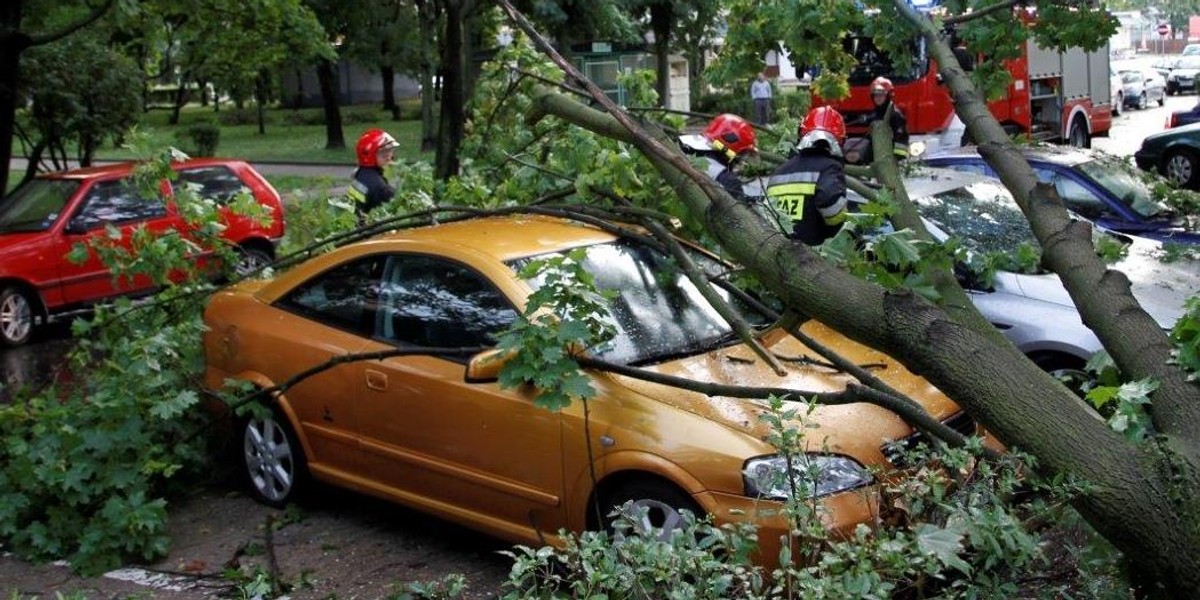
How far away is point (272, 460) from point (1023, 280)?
4022mm

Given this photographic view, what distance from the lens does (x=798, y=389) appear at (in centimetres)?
527

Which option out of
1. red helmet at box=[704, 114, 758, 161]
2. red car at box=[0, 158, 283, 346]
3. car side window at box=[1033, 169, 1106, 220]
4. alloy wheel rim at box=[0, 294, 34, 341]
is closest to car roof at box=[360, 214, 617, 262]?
red helmet at box=[704, 114, 758, 161]

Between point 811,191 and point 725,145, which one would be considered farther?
point 725,145

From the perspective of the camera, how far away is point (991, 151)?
16.0ft

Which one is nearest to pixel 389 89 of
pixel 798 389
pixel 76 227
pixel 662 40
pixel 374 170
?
pixel 662 40

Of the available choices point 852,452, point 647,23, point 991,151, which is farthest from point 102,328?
point 647,23

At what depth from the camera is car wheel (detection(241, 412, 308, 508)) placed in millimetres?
6711

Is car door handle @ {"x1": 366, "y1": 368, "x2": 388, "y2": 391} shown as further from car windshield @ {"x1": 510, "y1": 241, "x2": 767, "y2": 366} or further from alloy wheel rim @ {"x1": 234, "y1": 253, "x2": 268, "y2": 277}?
alloy wheel rim @ {"x1": 234, "y1": 253, "x2": 268, "y2": 277}

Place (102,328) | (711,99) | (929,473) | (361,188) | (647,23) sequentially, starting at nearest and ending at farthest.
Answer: (929,473) → (102,328) → (361,188) → (647,23) → (711,99)

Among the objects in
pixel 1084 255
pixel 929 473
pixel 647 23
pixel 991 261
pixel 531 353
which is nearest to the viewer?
pixel 929 473

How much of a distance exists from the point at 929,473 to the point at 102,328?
5.07 meters

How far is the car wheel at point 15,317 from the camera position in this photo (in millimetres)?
12273

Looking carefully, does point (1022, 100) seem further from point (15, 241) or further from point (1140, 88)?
point (1140, 88)

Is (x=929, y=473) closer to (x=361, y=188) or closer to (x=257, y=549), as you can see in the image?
(x=257, y=549)
